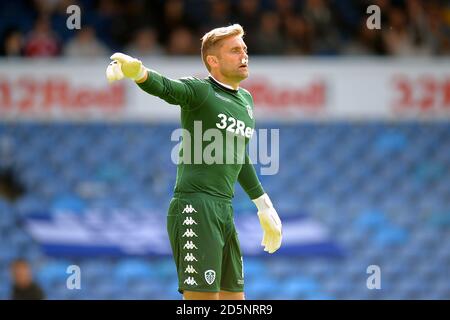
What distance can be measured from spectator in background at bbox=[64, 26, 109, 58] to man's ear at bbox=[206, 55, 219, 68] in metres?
6.26

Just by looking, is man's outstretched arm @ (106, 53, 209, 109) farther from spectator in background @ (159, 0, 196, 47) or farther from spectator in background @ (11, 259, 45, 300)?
spectator in background @ (159, 0, 196, 47)

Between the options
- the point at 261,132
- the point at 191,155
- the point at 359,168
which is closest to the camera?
the point at 191,155

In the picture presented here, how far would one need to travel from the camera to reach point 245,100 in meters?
6.04

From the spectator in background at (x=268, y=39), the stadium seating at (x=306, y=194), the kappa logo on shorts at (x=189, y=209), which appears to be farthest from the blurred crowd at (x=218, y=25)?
the kappa logo on shorts at (x=189, y=209)

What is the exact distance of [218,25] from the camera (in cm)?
1220

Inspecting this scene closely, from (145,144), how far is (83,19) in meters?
1.77

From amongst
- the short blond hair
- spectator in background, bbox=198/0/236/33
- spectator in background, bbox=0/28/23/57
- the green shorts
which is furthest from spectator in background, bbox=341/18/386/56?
the green shorts

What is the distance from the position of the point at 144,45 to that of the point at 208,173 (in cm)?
663

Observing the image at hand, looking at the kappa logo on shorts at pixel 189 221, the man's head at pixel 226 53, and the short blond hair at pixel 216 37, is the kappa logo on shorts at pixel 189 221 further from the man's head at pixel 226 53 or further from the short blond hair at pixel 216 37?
the short blond hair at pixel 216 37

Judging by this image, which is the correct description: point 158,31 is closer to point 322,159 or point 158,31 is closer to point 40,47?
point 40,47

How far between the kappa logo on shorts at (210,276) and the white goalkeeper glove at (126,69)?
1146 mm

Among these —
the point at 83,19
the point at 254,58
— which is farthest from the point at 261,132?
the point at 83,19

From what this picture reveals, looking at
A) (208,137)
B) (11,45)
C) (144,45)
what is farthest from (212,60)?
(11,45)

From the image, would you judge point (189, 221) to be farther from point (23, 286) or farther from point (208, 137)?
point (23, 286)
